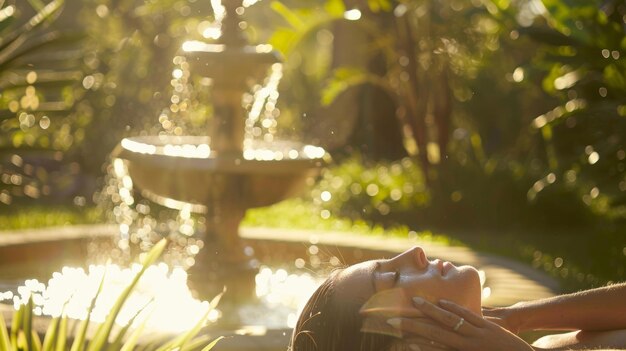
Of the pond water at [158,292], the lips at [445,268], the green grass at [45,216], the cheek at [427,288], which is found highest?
the lips at [445,268]

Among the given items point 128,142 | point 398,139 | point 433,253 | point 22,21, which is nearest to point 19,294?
point 128,142

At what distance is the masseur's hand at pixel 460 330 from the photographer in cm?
251

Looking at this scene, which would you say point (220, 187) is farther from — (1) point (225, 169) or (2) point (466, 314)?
(2) point (466, 314)

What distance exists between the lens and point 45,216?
41.8 feet

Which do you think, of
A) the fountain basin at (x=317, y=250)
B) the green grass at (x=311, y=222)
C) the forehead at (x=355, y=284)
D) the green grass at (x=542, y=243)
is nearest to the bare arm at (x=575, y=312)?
the forehead at (x=355, y=284)

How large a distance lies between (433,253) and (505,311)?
13.1ft

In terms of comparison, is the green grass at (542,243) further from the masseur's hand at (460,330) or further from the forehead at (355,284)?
the masseur's hand at (460,330)

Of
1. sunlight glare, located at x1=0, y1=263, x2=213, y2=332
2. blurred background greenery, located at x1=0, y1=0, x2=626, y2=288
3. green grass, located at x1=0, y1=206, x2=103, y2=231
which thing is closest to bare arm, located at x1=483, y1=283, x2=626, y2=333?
sunlight glare, located at x1=0, y1=263, x2=213, y2=332

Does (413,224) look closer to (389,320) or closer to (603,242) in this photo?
(603,242)

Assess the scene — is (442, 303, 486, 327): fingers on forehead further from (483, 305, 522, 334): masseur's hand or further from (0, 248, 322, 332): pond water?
(0, 248, 322, 332): pond water

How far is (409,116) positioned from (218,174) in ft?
23.4

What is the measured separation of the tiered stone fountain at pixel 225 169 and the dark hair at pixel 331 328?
4149 millimetres

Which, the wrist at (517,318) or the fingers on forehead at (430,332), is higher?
the fingers on forehead at (430,332)

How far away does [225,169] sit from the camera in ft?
22.5
